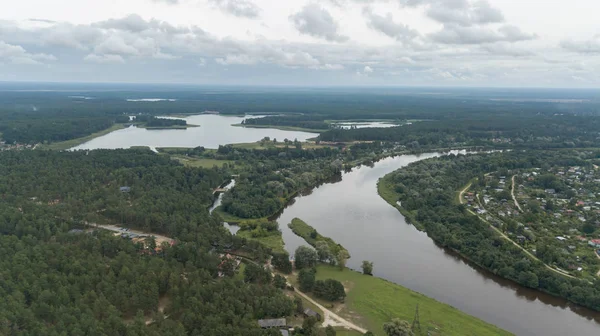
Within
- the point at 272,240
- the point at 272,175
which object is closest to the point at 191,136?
the point at 272,175

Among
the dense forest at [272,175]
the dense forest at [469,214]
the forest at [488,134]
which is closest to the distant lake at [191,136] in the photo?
the dense forest at [272,175]

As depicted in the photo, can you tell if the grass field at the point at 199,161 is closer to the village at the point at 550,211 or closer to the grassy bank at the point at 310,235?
the grassy bank at the point at 310,235

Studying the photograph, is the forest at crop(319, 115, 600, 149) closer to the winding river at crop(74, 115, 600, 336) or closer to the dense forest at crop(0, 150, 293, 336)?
the winding river at crop(74, 115, 600, 336)

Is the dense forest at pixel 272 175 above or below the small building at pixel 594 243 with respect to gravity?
above

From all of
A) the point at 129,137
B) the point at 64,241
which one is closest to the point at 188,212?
the point at 64,241

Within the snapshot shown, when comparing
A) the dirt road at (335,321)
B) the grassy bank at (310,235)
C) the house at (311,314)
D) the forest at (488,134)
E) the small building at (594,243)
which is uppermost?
the forest at (488,134)

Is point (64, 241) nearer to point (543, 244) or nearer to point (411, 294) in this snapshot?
point (411, 294)
